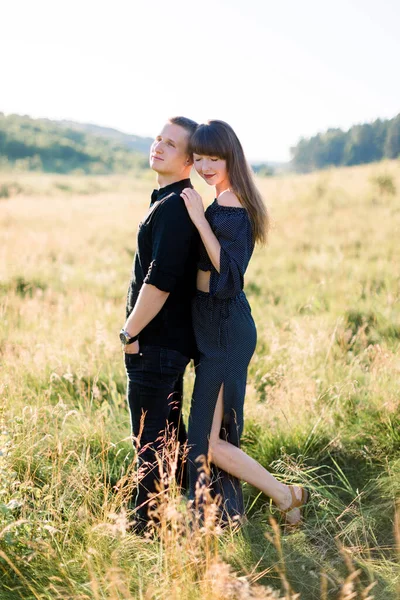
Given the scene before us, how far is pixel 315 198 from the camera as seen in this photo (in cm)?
1805

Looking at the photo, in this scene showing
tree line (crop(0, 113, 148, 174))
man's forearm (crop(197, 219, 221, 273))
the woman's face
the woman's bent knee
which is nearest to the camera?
man's forearm (crop(197, 219, 221, 273))

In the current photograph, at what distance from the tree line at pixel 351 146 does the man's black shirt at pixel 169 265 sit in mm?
20649

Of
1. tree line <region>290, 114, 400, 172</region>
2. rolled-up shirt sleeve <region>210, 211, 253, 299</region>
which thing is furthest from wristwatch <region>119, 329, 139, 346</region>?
tree line <region>290, 114, 400, 172</region>

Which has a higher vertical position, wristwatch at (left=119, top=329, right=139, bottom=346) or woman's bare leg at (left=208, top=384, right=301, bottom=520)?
wristwatch at (left=119, top=329, right=139, bottom=346)

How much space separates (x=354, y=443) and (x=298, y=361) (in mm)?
980

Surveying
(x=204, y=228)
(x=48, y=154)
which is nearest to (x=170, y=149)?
(x=204, y=228)

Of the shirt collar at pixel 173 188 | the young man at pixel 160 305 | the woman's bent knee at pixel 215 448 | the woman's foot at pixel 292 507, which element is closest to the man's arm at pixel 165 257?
the young man at pixel 160 305

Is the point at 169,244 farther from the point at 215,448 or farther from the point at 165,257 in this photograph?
the point at 215,448

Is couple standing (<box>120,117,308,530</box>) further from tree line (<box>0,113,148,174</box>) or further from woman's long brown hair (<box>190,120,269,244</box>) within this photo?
tree line (<box>0,113,148,174</box>)

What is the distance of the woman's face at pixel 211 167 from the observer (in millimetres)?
3102

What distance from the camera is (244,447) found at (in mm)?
4098

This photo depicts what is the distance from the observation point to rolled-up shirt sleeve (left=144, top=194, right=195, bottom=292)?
3.00 m

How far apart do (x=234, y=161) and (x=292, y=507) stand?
6.04 ft

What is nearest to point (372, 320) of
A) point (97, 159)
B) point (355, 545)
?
point (355, 545)
